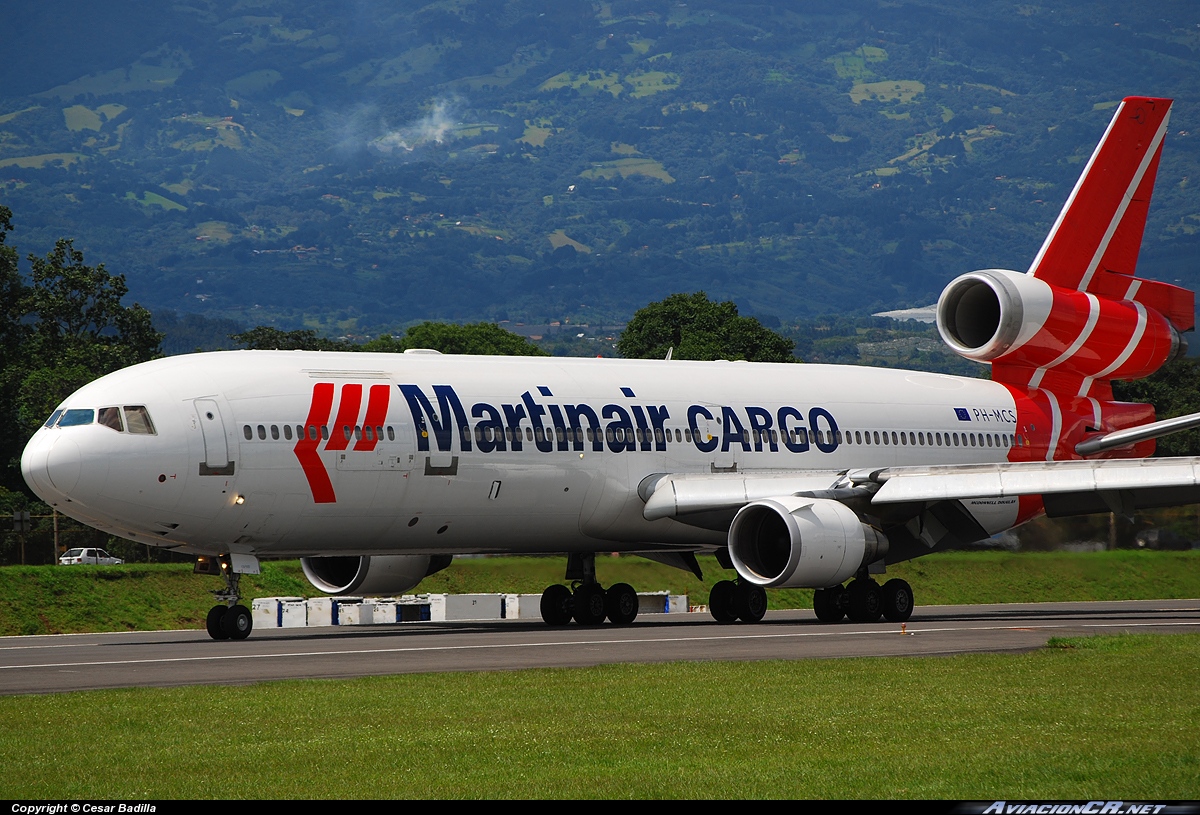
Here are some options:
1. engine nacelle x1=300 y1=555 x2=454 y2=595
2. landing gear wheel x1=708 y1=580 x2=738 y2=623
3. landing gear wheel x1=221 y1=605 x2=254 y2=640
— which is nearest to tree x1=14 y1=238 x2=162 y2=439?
engine nacelle x1=300 y1=555 x2=454 y2=595

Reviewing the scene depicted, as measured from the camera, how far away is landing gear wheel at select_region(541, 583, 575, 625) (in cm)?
2923

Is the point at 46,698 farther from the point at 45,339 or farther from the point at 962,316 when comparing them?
the point at 45,339

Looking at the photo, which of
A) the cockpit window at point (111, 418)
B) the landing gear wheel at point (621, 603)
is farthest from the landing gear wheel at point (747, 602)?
the cockpit window at point (111, 418)

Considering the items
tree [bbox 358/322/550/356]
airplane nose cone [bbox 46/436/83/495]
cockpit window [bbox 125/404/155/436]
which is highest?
tree [bbox 358/322/550/356]

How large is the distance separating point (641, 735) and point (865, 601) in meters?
16.6

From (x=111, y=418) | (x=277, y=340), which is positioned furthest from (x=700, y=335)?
(x=111, y=418)

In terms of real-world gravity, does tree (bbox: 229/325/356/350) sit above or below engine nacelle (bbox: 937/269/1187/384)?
above

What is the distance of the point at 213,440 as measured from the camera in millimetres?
22656

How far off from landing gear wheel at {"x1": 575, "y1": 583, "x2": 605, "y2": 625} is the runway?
38.5 inches

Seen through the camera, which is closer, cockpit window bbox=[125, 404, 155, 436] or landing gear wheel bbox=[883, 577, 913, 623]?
cockpit window bbox=[125, 404, 155, 436]

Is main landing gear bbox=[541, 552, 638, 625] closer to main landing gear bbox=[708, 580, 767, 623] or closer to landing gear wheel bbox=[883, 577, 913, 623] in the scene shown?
main landing gear bbox=[708, 580, 767, 623]

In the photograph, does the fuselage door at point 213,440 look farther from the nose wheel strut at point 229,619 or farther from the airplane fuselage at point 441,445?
the nose wheel strut at point 229,619

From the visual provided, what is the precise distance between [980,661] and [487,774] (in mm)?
8984

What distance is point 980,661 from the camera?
17.5m
